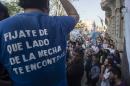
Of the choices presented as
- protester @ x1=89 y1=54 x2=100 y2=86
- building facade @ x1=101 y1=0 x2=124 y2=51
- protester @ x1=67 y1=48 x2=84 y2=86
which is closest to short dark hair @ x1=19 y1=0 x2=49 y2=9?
protester @ x1=67 y1=48 x2=84 y2=86

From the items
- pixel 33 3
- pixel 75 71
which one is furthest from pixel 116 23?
pixel 33 3

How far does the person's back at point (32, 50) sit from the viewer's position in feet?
10.6

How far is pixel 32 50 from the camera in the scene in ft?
10.6

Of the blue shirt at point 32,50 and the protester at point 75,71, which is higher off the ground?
the blue shirt at point 32,50

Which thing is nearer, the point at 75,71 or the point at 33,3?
the point at 33,3

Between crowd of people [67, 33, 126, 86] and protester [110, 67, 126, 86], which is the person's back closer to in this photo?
crowd of people [67, 33, 126, 86]

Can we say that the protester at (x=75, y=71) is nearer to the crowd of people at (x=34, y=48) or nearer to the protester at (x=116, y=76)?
the protester at (x=116, y=76)

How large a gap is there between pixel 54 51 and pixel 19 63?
0.25m

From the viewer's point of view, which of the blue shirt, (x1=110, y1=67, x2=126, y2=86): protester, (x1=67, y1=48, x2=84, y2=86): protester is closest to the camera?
the blue shirt

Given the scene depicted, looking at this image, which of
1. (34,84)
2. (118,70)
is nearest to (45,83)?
(34,84)

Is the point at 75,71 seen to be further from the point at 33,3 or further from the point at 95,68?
the point at 33,3

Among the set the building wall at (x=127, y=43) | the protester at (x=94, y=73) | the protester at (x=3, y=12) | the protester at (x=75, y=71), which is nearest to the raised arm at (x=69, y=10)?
the protester at (x=3, y=12)

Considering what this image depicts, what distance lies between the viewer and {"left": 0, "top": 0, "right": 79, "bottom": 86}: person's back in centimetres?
322

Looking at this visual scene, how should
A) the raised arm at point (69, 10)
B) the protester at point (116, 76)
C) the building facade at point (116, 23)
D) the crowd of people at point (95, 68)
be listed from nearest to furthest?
the raised arm at point (69, 10) < the protester at point (116, 76) < the crowd of people at point (95, 68) < the building facade at point (116, 23)
